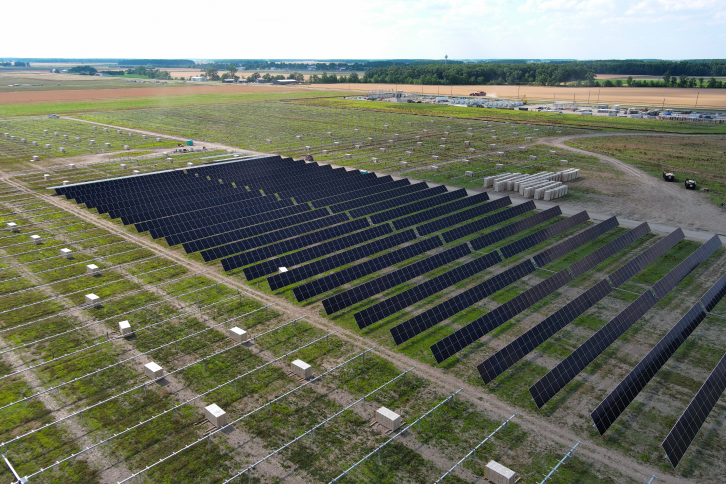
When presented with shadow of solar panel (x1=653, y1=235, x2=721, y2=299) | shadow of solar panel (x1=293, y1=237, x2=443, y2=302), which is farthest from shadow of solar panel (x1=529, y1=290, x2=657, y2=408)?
shadow of solar panel (x1=293, y1=237, x2=443, y2=302)

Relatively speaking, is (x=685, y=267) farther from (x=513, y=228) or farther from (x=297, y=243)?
(x=297, y=243)

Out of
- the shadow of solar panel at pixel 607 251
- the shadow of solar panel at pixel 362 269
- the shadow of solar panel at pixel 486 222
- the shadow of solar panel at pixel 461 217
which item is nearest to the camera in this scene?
the shadow of solar panel at pixel 362 269

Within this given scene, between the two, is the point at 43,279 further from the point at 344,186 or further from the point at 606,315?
the point at 606,315

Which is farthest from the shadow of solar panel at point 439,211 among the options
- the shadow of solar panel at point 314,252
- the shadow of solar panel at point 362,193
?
the shadow of solar panel at point 362,193

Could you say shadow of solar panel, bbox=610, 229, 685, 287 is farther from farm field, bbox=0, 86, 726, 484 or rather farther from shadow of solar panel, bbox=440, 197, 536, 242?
shadow of solar panel, bbox=440, 197, 536, 242

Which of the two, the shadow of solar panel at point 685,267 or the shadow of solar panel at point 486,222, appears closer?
the shadow of solar panel at point 685,267

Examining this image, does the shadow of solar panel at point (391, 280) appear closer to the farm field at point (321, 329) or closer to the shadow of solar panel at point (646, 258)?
the farm field at point (321, 329)
